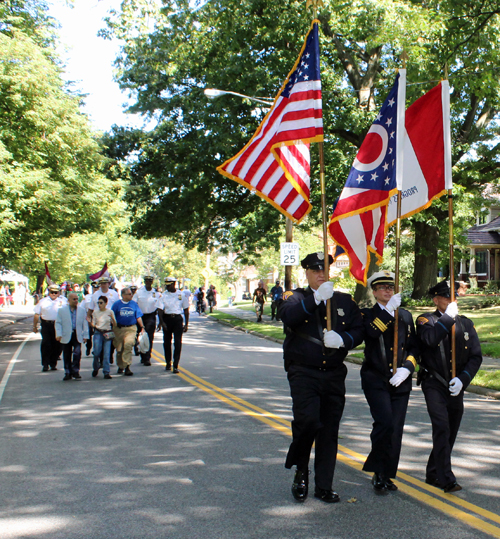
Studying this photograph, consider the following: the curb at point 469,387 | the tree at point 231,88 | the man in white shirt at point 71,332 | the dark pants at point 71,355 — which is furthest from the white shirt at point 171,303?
the tree at point 231,88

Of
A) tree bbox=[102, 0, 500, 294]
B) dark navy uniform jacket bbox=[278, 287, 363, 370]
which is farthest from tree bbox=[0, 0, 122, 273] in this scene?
dark navy uniform jacket bbox=[278, 287, 363, 370]

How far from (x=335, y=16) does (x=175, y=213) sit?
439 inches

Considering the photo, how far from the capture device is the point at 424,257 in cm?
3061

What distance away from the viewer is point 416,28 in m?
17.0

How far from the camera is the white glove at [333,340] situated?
4.85 meters

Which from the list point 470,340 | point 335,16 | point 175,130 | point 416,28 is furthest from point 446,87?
point 175,130

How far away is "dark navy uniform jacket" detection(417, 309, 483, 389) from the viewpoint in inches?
210

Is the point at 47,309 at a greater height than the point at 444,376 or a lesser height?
greater

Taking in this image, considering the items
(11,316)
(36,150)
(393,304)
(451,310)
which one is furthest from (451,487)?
(11,316)

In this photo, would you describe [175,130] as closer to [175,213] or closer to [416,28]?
[175,213]

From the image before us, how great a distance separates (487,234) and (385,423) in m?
46.0

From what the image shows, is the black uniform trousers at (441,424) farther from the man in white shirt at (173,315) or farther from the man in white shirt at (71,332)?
the man in white shirt at (71,332)

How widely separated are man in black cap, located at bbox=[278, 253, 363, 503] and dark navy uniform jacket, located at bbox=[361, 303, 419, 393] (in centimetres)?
19

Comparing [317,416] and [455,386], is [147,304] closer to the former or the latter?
[317,416]
